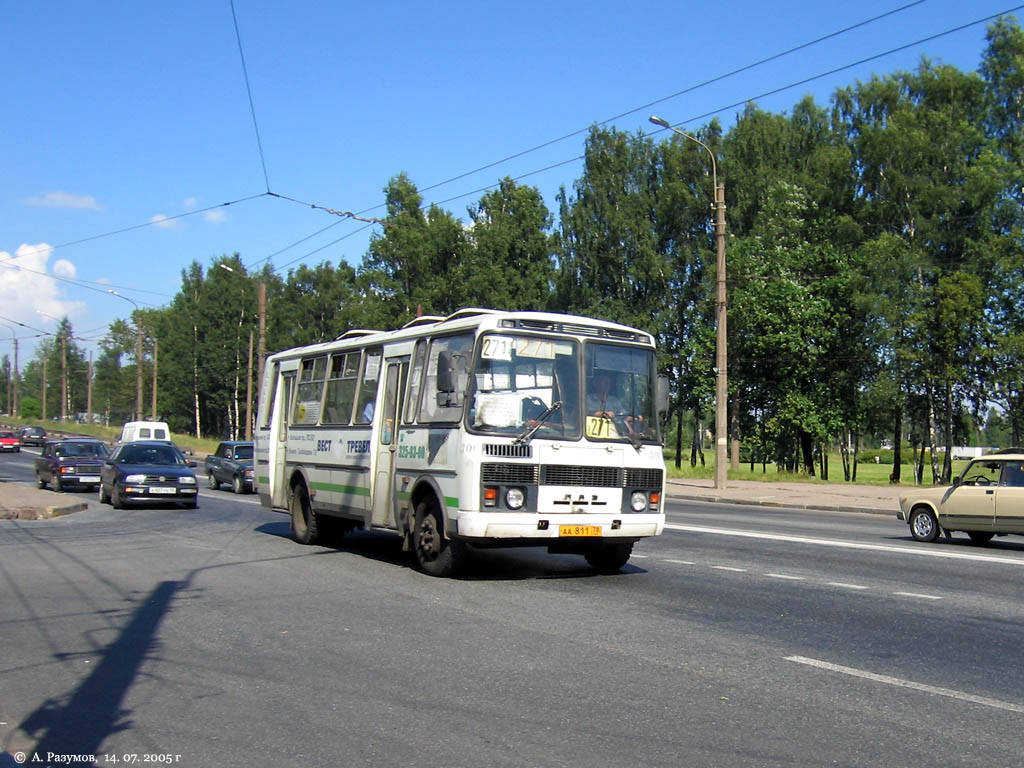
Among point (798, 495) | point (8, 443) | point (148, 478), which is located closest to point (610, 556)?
point (148, 478)

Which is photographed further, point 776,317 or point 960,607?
point 776,317

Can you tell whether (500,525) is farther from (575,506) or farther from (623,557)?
(623,557)

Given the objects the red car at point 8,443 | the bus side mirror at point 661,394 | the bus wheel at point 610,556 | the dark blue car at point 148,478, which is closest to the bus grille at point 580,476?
the bus side mirror at point 661,394

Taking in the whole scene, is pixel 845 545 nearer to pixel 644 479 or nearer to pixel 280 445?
pixel 644 479

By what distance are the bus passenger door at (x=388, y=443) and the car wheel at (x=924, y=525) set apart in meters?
8.99

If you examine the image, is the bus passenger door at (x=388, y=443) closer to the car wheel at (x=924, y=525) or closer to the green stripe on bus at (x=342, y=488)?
the green stripe on bus at (x=342, y=488)

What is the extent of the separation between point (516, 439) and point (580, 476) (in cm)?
85

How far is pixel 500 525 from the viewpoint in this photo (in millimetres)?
10633

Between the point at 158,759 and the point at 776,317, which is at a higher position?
the point at 776,317

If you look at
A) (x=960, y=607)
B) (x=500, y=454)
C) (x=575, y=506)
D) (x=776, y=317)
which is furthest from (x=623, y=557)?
(x=776, y=317)

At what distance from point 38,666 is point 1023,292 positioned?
4326 centimetres

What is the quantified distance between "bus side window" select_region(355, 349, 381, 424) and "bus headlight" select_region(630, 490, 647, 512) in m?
3.86

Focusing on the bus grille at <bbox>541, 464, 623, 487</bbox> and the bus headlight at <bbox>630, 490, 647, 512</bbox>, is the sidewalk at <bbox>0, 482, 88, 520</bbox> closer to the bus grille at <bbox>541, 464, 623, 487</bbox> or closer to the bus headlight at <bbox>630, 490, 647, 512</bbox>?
the bus grille at <bbox>541, 464, 623, 487</bbox>

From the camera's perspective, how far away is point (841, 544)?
15555mm
